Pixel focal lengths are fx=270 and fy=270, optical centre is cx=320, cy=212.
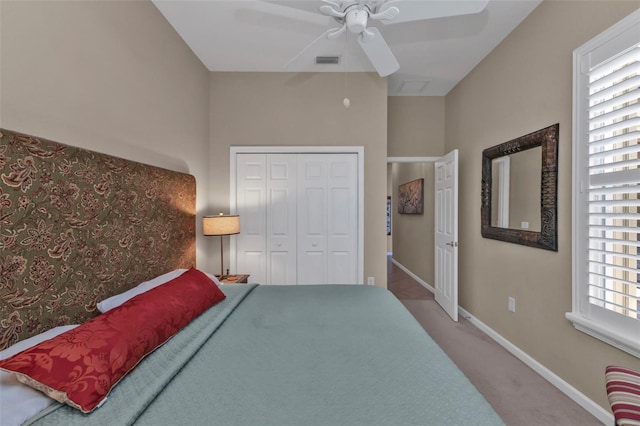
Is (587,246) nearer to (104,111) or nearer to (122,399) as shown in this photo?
(122,399)

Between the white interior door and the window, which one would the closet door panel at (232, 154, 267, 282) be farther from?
the window

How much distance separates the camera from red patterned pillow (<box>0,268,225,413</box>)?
792 millimetres

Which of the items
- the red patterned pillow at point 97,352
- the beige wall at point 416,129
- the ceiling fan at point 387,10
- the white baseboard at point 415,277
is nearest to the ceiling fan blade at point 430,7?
the ceiling fan at point 387,10

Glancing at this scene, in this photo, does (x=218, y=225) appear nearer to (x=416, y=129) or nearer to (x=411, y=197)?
(x=416, y=129)

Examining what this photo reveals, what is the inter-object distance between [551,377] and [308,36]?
11.6ft

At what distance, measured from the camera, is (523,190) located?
2434 mm

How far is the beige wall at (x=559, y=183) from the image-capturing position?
182 centimetres

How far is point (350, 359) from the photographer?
108cm

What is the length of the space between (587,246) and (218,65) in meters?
3.74

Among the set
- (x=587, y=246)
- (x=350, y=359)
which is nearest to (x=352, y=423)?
(x=350, y=359)

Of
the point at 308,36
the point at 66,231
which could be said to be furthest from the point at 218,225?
the point at 308,36

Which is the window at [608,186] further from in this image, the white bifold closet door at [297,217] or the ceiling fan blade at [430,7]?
the white bifold closet door at [297,217]

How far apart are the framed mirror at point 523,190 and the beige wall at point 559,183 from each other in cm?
6

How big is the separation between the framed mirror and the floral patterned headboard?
2.96 meters
